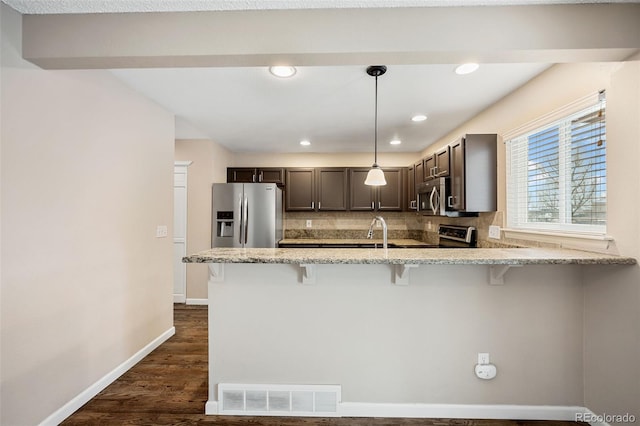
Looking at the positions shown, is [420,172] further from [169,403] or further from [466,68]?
[169,403]

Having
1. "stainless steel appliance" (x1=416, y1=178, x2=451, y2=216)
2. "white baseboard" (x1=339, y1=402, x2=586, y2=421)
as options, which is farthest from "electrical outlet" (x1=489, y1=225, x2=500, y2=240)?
"white baseboard" (x1=339, y1=402, x2=586, y2=421)

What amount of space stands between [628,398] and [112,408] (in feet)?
10.4

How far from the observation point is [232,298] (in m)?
2.01

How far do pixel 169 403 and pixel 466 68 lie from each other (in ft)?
10.5

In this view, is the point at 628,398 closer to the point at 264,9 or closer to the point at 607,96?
the point at 607,96

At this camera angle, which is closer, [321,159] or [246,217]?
[246,217]

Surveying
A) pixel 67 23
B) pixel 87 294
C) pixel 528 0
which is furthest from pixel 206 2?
pixel 87 294

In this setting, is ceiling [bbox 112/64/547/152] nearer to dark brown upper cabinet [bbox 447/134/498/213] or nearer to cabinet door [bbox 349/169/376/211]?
dark brown upper cabinet [bbox 447/134/498/213]

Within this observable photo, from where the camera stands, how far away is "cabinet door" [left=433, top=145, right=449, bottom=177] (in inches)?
129

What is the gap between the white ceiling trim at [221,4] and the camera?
5.13 ft

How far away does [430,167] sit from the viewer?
3832 mm

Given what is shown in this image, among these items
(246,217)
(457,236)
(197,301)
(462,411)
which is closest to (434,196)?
(457,236)

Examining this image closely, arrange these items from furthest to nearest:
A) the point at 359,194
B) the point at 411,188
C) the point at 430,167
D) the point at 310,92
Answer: the point at 359,194 < the point at 411,188 < the point at 430,167 < the point at 310,92

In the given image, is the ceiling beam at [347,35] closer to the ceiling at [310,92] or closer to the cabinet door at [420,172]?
the ceiling at [310,92]
